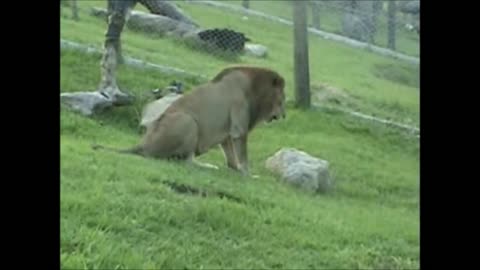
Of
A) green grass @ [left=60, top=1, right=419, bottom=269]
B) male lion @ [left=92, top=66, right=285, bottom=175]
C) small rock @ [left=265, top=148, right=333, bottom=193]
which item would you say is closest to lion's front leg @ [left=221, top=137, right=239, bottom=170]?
male lion @ [left=92, top=66, right=285, bottom=175]

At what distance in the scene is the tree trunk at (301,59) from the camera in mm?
13289

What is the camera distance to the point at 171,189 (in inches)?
A: 244

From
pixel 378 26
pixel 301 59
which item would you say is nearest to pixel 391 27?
pixel 378 26

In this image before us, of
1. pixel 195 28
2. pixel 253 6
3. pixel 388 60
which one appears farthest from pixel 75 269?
pixel 253 6

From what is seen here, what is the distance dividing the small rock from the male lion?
0.38 metres

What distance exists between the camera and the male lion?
7949 millimetres

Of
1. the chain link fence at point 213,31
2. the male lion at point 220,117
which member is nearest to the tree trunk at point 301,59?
the chain link fence at point 213,31

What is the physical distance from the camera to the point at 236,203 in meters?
6.18

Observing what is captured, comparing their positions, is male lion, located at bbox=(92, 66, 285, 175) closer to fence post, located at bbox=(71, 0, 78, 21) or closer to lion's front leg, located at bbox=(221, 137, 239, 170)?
lion's front leg, located at bbox=(221, 137, 239, 170)

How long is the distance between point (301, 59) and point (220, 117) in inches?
195

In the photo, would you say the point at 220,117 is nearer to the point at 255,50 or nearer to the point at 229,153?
the point at 229,153
